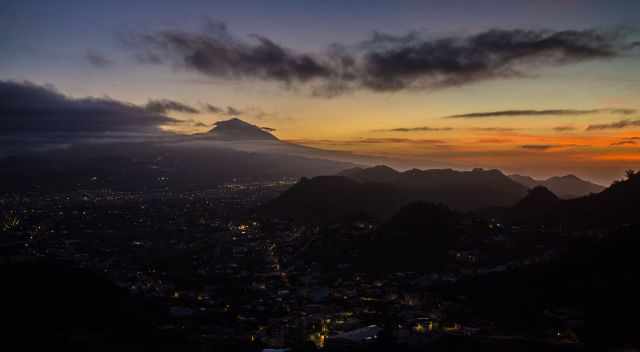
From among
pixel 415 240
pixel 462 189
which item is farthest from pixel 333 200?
pixel 415 240

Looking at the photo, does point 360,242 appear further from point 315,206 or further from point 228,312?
point 315,206

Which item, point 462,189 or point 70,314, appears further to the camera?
point 462,189

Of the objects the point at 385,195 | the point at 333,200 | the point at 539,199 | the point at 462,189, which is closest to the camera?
the point at 539,199

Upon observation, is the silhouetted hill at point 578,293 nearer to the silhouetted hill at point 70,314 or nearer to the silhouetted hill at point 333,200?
the silhouetted hill at point 70,314

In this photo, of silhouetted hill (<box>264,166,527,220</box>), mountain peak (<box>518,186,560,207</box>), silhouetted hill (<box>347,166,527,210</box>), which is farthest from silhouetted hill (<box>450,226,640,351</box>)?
silhouetted hill (<box>347,166,527,210</box>)

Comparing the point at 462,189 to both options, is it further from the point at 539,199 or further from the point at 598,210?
the point at 598,210

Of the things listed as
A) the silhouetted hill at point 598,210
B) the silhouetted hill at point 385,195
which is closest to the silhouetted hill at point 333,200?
the silhouetted hill at point 385,195

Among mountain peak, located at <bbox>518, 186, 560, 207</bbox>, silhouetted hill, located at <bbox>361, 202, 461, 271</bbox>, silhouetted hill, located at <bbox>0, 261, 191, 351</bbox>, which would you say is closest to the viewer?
silhouetted hill, located at <bbox>0, 261, 191, 351</bbox>

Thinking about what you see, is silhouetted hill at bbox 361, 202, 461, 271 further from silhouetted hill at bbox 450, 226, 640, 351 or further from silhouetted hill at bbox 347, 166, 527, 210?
silhouetted hill at bbox 347, 166, 527, 210

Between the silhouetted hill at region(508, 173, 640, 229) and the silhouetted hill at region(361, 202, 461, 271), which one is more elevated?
the silhouetted hill at region(508, 173, 640, 229)

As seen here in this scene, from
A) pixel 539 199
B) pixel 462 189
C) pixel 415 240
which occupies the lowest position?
pixel 415 240

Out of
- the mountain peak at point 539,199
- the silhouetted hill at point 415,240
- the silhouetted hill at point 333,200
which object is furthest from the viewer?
the silhouetted hill at point 333,200

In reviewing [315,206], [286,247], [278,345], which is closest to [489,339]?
[278,345]
